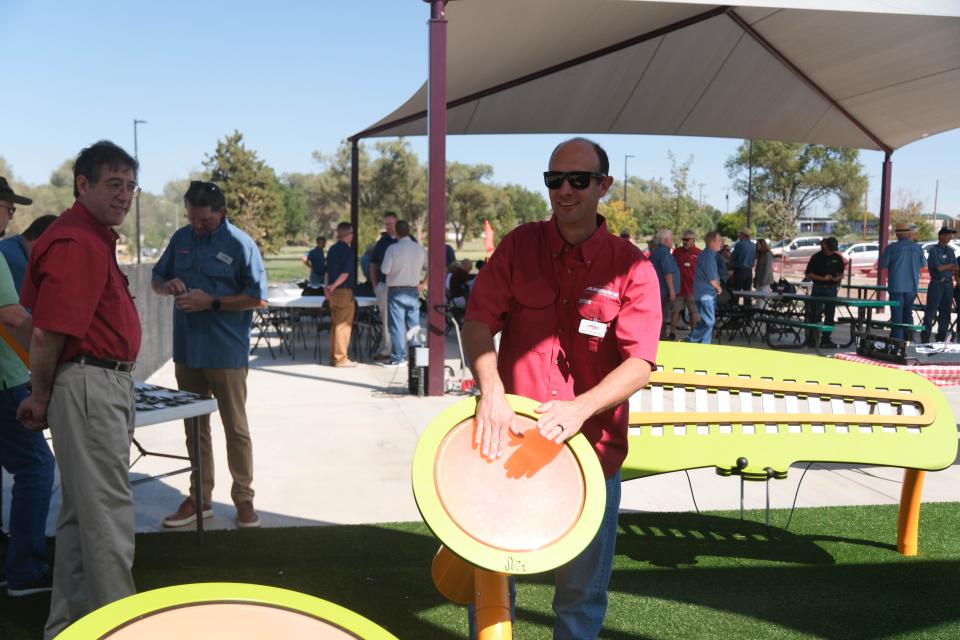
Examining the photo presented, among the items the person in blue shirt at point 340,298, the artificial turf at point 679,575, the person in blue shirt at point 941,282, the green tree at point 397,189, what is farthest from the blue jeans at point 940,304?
the green tree at point 397,189

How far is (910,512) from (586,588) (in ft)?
9.15

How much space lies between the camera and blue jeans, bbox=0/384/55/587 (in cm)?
377

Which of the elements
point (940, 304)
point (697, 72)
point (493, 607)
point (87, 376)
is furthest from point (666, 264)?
point (493, 607)

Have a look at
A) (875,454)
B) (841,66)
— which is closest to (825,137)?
(841,66)

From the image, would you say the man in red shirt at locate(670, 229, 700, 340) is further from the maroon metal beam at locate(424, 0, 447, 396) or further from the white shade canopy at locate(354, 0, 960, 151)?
the maroon metal beam at locate(424, 0, 447, 396)

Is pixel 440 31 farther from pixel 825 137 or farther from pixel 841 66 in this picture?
pixel 825 137

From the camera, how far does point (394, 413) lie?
311 inches

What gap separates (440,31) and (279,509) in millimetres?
5205

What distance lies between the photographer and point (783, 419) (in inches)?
170

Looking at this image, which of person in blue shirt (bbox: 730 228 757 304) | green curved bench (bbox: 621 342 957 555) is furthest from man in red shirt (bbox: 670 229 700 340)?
green curved bench (bbox: 621 342 957 555)

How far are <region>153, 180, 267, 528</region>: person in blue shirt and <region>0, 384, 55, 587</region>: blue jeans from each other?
2.75 feet

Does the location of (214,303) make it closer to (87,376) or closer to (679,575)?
(87,376)

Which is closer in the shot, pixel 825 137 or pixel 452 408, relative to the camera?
pixel 452 408

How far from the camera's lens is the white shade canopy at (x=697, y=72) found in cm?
1012
